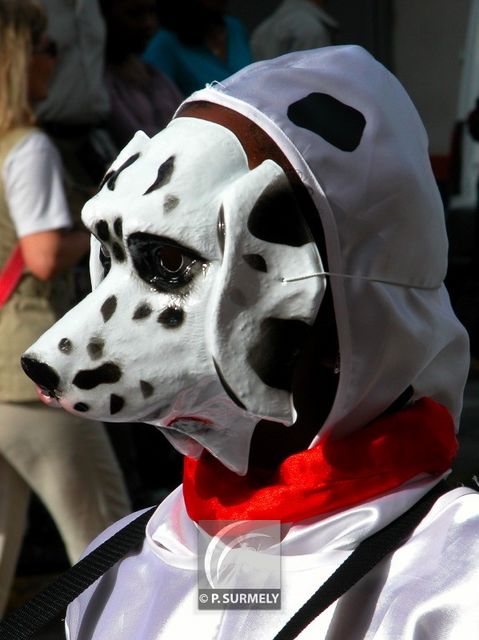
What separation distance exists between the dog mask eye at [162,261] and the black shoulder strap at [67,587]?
1.52 ft

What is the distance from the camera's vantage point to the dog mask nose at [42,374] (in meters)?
1.52

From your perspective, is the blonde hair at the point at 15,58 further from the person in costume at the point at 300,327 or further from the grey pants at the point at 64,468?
the person in costume at the point at 300,327

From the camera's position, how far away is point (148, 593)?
172 centimetres

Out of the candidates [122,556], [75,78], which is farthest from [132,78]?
[122,556]

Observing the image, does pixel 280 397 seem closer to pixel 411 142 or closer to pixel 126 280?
pixel 126 280

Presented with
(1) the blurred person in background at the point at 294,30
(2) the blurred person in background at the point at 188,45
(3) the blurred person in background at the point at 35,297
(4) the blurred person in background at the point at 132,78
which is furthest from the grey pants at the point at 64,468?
(1) the blurred person in background at the point at 294,30

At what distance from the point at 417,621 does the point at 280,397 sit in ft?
1.00

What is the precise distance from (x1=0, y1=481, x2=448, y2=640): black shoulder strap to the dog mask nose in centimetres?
33

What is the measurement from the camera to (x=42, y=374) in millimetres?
1528

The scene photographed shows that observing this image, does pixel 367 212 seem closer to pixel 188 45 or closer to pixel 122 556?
pixel 122 556

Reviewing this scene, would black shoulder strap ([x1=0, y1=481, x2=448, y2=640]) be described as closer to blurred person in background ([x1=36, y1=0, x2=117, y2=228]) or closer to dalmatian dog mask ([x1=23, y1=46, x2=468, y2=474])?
dalmatian dog mask ([x1=23, y1=46, x2=468, y2=474])

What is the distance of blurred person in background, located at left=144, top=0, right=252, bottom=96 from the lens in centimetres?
506

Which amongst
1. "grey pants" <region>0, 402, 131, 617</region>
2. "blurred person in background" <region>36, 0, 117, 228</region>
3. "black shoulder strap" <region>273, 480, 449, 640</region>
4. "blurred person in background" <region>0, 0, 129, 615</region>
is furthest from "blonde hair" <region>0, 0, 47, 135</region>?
"black shoulder strap" <region>273, 480, 449, 640</region>

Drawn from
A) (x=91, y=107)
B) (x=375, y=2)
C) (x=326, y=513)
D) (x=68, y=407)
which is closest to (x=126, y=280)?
(x=68, y=407)
